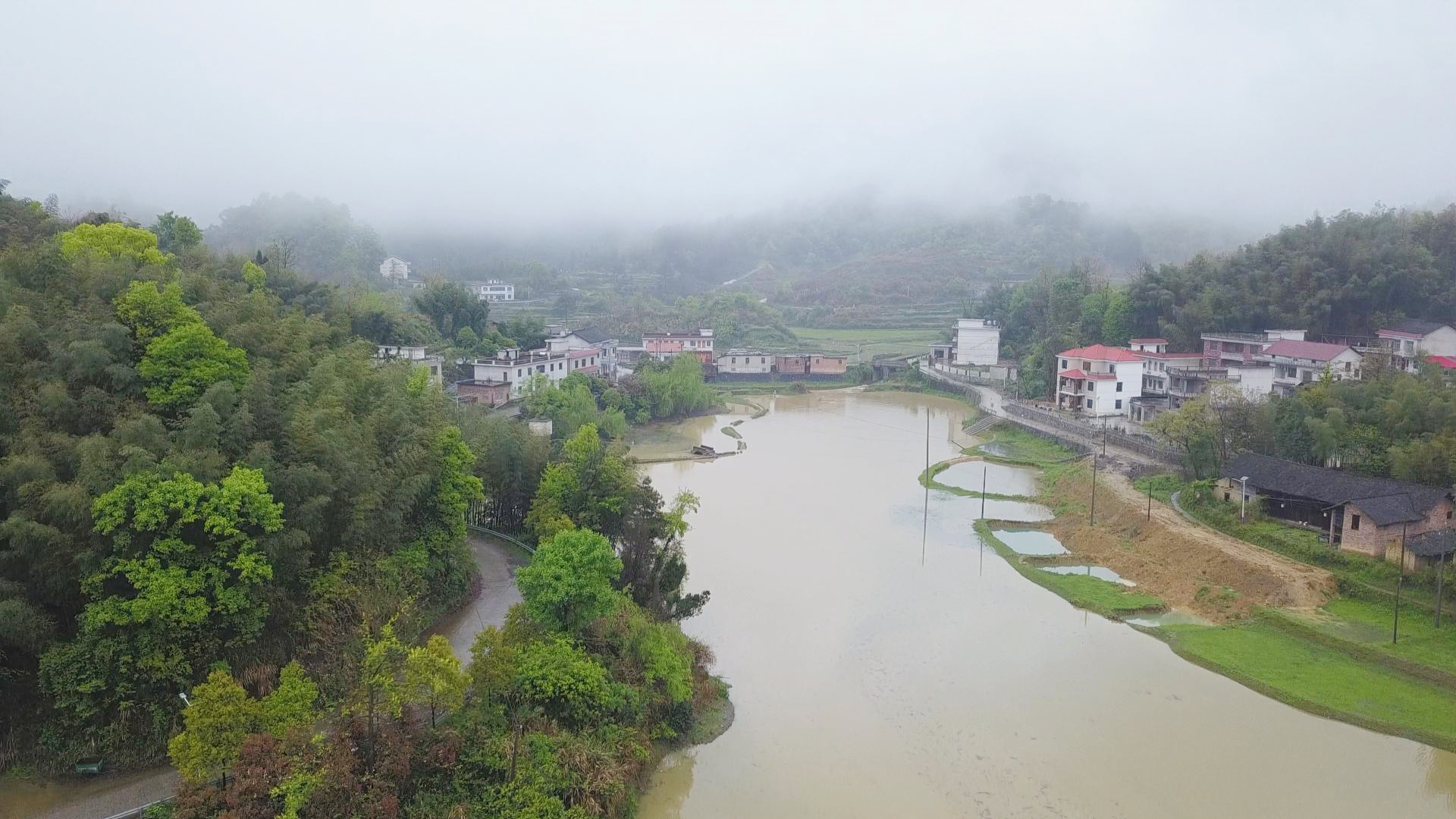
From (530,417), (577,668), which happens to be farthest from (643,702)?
(530,417)

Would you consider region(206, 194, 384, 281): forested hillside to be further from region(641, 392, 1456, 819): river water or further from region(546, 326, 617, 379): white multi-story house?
region(641, 392, 1456, 819): river water

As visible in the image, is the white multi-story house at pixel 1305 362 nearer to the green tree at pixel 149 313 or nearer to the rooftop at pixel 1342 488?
the rooftop at pixel 1342 488

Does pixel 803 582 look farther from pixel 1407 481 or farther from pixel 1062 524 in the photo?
pixel 1407 481

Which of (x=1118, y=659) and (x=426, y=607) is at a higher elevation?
(x=426, y=607)

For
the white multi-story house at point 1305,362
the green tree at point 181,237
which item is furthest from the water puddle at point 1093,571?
the green tree at point 181,237

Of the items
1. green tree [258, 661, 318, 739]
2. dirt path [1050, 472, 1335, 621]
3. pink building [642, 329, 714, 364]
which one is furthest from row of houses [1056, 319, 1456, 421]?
green tree [258, 661, 318, 739]

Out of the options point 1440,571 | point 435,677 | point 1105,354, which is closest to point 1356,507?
point 1440,571

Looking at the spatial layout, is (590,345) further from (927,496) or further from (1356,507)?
(1356,507)
